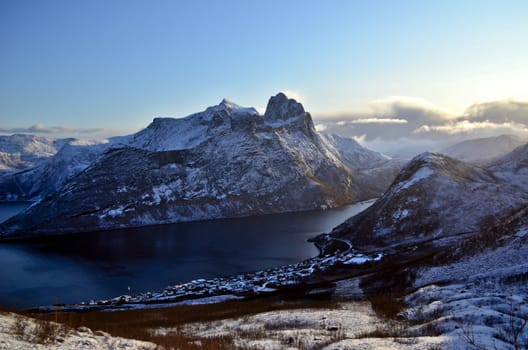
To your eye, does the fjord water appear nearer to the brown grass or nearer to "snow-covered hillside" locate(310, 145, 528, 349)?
"snow-covered hillside" locate(310, 145, 528, 349)

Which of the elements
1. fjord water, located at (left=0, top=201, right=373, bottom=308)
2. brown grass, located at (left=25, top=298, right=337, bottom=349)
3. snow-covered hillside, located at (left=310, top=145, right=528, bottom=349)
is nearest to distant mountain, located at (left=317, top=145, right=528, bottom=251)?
snow-covered hillside, located at (left=310, top=145, right=528, bottom=349)

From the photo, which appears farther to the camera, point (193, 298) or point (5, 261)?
point (5, 261)

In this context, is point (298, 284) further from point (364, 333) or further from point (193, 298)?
point (364, 333)

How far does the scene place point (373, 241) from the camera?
445 feet

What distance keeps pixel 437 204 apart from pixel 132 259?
109 metres

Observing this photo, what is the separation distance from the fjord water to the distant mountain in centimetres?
2305

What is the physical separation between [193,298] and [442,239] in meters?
73.6

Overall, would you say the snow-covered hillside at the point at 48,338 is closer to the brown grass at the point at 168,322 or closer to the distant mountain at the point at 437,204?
the brown grass at the point at 168,322

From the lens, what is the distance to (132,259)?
136 metres

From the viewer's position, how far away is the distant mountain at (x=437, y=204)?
418 ft

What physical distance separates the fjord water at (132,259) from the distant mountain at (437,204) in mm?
23051

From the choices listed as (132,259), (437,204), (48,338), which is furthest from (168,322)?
(437,204)

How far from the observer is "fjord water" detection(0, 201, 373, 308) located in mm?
100550

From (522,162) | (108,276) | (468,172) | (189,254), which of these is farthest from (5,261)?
(522,162)
